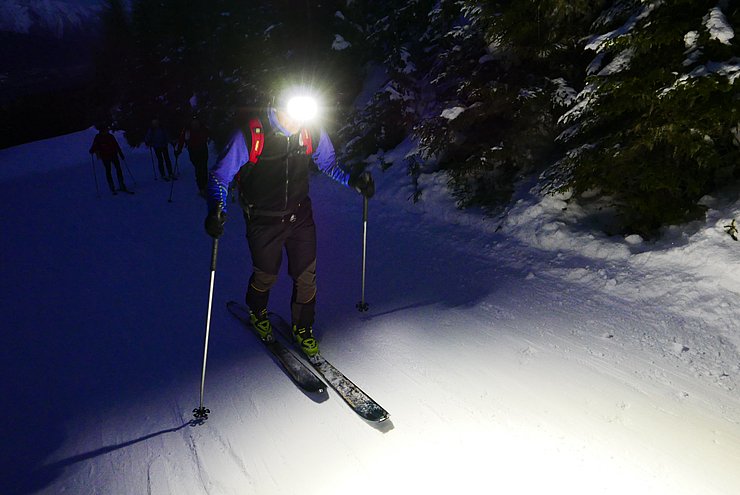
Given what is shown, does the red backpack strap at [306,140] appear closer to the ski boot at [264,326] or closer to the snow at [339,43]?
the ski boot at [264,326]

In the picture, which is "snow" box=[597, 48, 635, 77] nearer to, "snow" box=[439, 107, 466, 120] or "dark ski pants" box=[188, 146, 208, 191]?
"snow" box=[439, 107, 466, 120]

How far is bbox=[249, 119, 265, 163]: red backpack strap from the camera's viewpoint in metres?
3.20

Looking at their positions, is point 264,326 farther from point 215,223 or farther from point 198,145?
point 198,145

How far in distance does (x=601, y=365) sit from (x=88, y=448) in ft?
13.8

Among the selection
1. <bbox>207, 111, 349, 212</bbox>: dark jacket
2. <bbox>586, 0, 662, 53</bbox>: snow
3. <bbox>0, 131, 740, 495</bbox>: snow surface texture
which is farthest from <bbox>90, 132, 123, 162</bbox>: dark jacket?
<bbox>586, 0, 662, 53</bbox>: snow

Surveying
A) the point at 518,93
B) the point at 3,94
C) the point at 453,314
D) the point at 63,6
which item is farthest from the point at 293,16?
the point at 63,6

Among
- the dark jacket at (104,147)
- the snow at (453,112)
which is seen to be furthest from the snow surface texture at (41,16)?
the snow at (453,112)

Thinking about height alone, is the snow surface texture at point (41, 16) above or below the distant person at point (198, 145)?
above

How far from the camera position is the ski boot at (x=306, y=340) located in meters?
3.79

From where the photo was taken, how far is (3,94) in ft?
129

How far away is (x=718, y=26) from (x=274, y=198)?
4.36 m

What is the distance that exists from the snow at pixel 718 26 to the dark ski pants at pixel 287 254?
4.09 meters

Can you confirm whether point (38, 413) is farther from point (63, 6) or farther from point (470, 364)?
point (63, 6)

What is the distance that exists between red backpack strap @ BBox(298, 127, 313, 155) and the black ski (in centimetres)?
202
